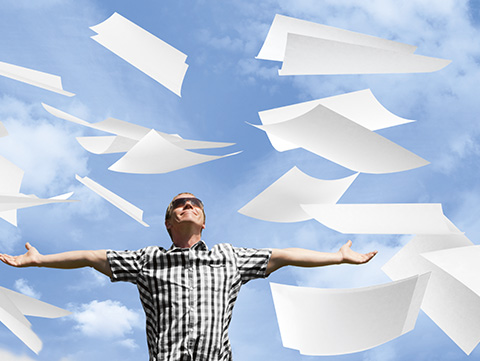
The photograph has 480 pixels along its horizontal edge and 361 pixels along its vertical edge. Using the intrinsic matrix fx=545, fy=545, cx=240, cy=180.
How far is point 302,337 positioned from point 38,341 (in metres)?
1.48

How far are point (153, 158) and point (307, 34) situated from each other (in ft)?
4.88

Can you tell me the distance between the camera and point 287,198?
311 centimetres

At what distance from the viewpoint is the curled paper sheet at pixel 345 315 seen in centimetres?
276

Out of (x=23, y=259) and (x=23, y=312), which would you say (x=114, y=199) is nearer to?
(x=23, y=259)

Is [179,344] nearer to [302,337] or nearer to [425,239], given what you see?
[302,337]

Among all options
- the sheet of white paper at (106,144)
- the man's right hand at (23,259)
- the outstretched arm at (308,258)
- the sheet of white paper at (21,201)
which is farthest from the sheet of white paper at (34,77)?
the outstretched arm at (308,258)

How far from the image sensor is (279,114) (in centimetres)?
372

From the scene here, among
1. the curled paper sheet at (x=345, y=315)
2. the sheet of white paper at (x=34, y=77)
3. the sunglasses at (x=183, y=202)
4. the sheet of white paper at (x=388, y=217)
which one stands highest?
the sheet of white paper at (x=34, y=77)

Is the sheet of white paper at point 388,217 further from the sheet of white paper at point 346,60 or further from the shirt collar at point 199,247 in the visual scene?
the sheet of white paper at point 346,60

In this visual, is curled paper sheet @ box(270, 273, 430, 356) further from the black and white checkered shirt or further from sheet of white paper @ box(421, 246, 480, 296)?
the black and white checkered shirt

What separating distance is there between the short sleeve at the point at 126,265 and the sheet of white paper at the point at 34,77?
4.64 ft

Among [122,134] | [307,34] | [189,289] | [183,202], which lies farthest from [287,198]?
[307,34]

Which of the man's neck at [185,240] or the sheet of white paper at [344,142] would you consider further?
the sheet of white paper at [344,142]

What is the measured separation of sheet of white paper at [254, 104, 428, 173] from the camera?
3.01 meters
